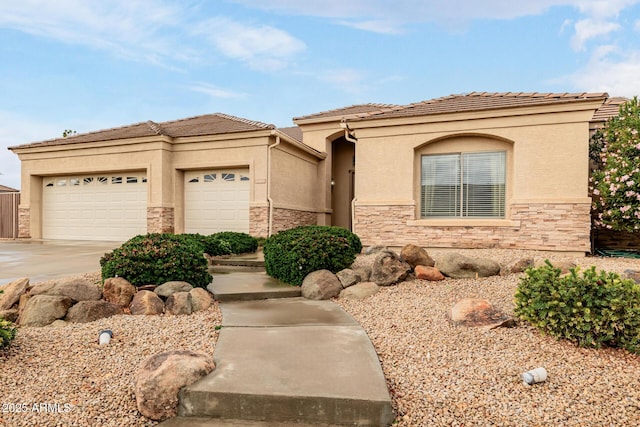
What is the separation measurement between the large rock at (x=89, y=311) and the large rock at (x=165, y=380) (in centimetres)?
200

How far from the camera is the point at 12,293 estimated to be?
15.2 feet

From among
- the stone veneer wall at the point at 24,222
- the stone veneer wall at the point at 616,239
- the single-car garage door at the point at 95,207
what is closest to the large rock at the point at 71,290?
the single-car garage door at the point at 95,207

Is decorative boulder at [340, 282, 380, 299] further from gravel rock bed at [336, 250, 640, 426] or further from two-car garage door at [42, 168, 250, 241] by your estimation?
two-car garage door at [42, 168, 250, 241]

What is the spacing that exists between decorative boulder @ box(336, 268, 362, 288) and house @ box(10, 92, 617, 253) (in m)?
4.63

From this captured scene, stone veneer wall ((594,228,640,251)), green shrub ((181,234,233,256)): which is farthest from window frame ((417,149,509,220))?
green shrub ((181,234,233,256))

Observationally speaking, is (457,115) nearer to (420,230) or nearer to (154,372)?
(420,230)

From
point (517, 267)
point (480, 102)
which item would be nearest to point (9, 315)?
point (517, 267)

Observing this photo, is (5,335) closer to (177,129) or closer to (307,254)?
(307,254)

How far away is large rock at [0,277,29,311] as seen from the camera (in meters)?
4.53

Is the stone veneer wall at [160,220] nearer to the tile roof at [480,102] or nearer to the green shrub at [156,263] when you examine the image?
the tile roof at [480,102]

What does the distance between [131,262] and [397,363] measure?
3855 millimetres

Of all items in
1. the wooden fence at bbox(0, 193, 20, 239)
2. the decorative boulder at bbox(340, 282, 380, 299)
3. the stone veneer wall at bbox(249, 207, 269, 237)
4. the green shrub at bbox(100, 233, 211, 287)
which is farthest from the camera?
the wooden fence at bbox(0, 193, 20, 239)

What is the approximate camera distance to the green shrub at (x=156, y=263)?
518 centimetres

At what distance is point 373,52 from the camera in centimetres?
1152
